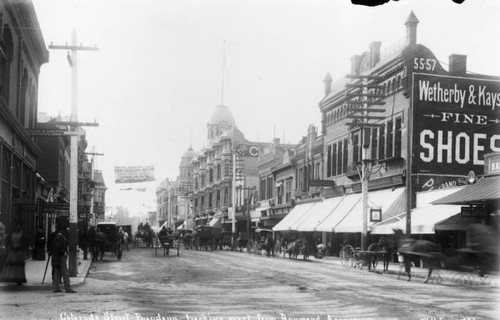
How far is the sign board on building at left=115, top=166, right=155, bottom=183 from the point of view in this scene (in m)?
49.2

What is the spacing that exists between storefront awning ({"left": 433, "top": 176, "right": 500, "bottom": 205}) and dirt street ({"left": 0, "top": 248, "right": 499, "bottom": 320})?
4.69m

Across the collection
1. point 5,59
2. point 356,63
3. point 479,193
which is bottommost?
point 479,193

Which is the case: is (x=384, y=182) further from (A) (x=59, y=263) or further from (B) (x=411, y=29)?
(A) (x=59, y=263)

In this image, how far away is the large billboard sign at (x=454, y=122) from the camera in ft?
113

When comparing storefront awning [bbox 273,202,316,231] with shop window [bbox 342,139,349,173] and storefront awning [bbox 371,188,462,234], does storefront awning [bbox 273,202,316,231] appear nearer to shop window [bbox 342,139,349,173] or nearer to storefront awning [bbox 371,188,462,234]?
shop window [bbox 342,139,349,173]

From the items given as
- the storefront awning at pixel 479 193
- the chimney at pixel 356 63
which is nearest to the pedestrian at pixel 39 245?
the storefront awning at pixel 479 193

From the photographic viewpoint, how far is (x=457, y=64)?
3494cm

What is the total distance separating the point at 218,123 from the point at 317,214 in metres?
61.6

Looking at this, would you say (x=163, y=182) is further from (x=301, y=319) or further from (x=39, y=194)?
(x=301, y=319)

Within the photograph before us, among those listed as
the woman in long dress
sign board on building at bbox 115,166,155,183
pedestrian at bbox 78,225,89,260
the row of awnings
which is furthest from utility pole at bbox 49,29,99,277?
sign board on building at bbox 115,166,155,183

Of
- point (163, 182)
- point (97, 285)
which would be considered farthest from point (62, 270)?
point (163, 182)

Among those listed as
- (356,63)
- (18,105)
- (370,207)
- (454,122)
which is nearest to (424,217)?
(370,207)

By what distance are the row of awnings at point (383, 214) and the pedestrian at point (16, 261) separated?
16379mm

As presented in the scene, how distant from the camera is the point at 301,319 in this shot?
11.3 m
